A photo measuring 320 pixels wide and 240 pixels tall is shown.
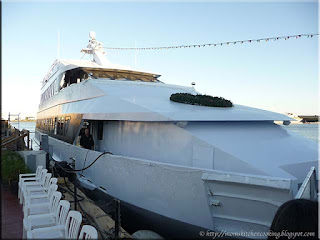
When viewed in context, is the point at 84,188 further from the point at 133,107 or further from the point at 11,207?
the point at 133,107

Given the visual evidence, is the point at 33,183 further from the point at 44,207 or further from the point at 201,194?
the point at 201,194

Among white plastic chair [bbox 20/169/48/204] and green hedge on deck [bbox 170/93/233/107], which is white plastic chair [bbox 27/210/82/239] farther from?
green hedge on deck [bbox 170/93/233/107]

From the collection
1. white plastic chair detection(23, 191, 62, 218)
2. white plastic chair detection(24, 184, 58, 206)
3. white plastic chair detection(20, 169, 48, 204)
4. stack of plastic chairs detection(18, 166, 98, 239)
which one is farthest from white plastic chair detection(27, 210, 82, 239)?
white plastic chair detection(20, 169, 48, 204)

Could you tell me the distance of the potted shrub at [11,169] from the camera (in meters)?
6.89

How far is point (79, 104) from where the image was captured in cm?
894

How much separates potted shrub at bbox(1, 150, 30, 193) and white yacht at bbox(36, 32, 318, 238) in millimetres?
1693

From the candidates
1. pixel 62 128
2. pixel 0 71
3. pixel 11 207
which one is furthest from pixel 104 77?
pixel 0 71

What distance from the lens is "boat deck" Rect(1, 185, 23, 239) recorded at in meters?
4.57

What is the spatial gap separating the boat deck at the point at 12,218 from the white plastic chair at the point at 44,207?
1.22 ft

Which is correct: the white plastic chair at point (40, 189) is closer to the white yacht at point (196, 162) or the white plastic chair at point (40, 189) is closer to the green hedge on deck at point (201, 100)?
the white yacht at point (196, 162)

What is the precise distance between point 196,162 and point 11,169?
16.4ft

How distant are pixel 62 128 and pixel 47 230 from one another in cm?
742

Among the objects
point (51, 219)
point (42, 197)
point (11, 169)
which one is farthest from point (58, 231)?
point (11, 169)

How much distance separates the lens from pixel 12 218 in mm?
5309
